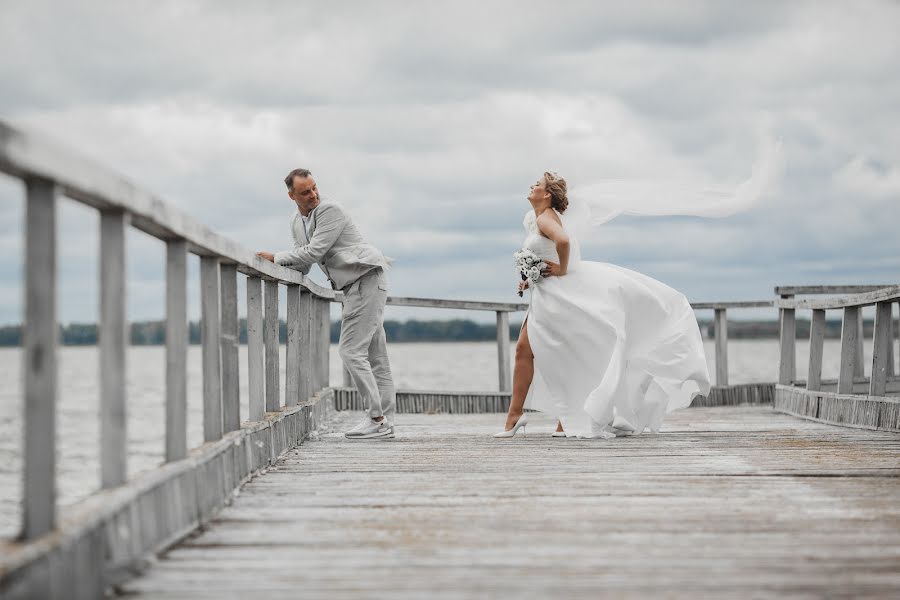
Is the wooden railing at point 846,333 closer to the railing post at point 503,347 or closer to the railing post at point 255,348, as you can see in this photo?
the railing post at point 503,347

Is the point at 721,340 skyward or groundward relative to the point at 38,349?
groundward

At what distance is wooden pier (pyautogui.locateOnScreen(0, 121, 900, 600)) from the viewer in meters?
2.71

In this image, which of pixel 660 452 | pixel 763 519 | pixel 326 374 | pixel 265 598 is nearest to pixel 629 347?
pixel 660 452

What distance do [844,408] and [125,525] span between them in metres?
6.58

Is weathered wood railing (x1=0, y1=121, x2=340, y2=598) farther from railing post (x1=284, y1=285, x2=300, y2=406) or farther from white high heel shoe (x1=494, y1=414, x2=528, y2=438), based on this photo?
white high heel shoe (x1=494, y1=414, x2=528, y2=438)

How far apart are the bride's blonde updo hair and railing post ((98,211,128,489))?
5.09 m

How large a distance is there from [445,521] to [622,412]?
13.3 feet

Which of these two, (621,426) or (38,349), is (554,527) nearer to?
(38,349)

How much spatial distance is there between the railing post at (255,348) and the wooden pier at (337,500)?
1 centimetres

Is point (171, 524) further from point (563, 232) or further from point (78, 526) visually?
point (563, 232)

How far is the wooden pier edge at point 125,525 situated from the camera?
257 cm

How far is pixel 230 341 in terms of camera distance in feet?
16.3

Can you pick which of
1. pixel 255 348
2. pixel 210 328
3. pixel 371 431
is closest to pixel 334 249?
pixel 371 431

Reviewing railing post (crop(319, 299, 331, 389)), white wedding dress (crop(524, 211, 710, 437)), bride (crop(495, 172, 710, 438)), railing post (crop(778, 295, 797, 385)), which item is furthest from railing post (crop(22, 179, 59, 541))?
railing post (crop(778, 295, 797, 385))
